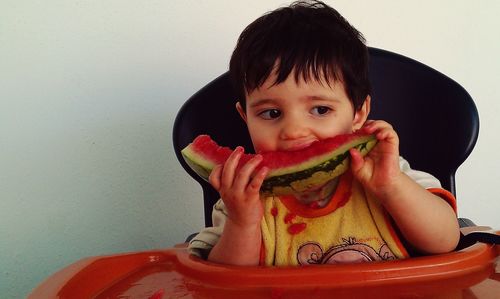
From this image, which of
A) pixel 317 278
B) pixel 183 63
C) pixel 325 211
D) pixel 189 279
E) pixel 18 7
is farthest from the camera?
pixel 183 63

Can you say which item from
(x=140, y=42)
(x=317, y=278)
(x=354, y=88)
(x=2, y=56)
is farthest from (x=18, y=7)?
(x=317, y=278)

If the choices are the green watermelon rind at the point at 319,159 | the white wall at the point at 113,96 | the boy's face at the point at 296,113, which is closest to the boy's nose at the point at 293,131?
the boy's face at the point at 296,113

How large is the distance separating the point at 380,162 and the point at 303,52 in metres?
0.26

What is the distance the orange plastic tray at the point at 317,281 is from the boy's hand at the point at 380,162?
0.14 metres

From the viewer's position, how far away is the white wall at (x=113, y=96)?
161 cm

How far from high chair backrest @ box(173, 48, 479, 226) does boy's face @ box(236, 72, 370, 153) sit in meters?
0.26

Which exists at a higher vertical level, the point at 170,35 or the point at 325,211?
the point at 170,35

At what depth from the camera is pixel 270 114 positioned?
3.41 ft

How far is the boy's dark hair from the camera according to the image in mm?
1004

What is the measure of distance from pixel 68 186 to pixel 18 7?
1.86 feet

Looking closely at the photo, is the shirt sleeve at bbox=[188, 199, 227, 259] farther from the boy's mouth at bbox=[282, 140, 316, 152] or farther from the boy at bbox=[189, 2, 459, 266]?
the boy's mouth at bbox=[282, 140, 316, 152]

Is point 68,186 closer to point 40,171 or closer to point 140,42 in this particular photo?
point 40,171

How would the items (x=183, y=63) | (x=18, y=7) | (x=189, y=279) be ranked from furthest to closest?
1. (x=183, y=63)
2. (x=18, y=7)
3. (x=189, y=279)

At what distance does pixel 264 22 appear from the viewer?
112cm
